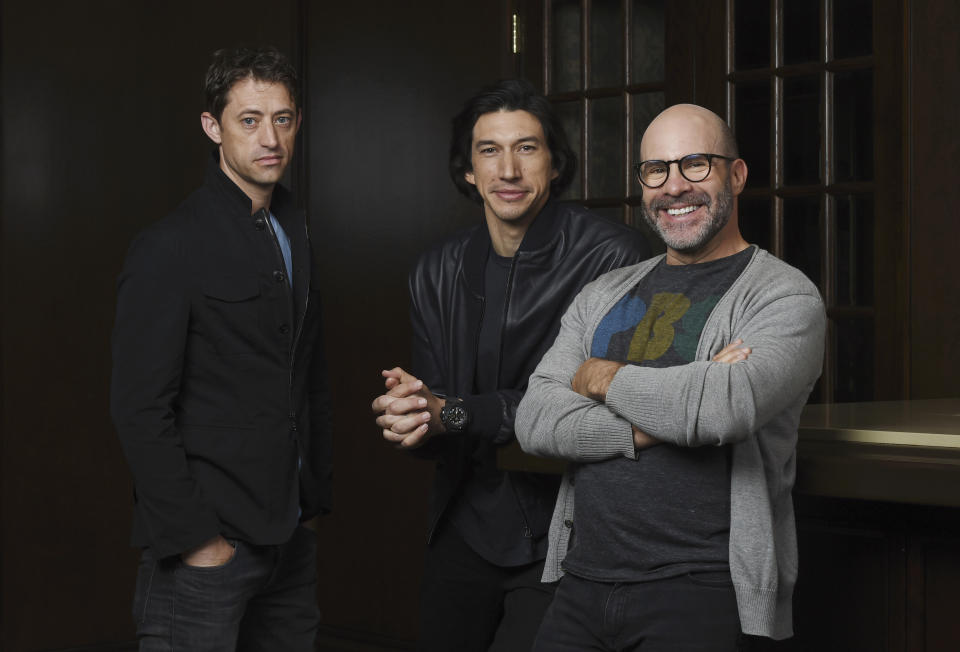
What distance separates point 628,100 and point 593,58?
0.25 m

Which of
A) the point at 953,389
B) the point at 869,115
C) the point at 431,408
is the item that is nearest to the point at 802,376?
the point at 431,408

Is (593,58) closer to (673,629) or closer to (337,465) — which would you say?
(337,465)

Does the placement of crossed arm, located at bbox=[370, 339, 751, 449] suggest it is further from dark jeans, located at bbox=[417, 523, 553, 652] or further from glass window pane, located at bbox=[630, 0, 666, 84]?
glass window pane, located at bbox=[630, 0, 666, 84]

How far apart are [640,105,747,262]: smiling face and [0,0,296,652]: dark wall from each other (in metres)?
2.97

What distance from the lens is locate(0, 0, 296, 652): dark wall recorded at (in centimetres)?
416

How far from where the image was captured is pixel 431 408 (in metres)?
2.22

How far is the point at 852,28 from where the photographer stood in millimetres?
3691

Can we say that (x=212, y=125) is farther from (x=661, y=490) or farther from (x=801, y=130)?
(x=801, y=130)

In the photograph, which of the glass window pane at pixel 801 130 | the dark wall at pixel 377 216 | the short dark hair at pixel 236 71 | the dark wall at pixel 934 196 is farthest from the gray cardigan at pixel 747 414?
the dark wall at pixel 377 216

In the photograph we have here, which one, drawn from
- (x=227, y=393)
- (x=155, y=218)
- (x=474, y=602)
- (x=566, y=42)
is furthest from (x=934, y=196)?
(x=155, y=218)

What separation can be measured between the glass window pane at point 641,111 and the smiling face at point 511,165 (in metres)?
1.75

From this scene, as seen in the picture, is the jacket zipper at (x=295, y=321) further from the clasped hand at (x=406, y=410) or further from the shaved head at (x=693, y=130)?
the shaved head at (x=693, y=130)


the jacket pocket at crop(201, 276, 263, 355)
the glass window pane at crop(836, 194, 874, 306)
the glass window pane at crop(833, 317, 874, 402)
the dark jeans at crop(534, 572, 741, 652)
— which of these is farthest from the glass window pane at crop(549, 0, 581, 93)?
the dark jeans at crop(534, 572, 741, 652)

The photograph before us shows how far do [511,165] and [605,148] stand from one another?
1958 mm
